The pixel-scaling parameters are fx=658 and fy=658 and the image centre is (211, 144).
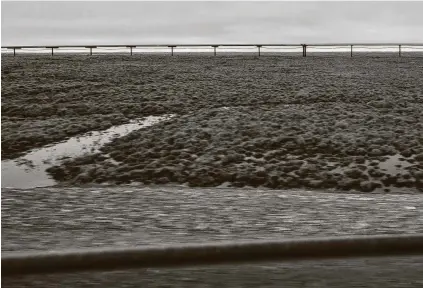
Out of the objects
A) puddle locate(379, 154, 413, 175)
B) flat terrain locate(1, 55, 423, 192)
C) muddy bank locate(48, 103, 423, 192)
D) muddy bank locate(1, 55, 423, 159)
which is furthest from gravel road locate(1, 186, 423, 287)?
muddy bank locate(1, 55, 423, 159)

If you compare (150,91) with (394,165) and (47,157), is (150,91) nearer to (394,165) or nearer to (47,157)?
(47,157)

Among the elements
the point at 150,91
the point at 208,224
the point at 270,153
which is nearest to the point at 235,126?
the point at 270,153

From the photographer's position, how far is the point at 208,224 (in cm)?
749

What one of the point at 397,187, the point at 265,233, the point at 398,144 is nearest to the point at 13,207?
the point at 265,233

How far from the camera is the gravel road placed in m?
5.41

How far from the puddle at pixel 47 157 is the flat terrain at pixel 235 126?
35 centimetres

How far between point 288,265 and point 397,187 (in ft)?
18.7

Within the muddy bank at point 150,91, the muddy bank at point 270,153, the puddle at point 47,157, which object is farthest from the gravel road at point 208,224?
the muddy bank at point 150,91

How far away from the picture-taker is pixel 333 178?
11242mm

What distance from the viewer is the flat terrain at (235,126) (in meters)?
11.7

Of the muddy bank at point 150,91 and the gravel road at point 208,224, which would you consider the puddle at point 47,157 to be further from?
the gravel road at point 208,224

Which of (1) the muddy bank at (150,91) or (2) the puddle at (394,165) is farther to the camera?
(1) the muddy bank at (150,91)

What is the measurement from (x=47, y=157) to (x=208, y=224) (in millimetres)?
6747

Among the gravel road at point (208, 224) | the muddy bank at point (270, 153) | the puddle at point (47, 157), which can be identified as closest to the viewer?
the gravel road at point (208, 224)
